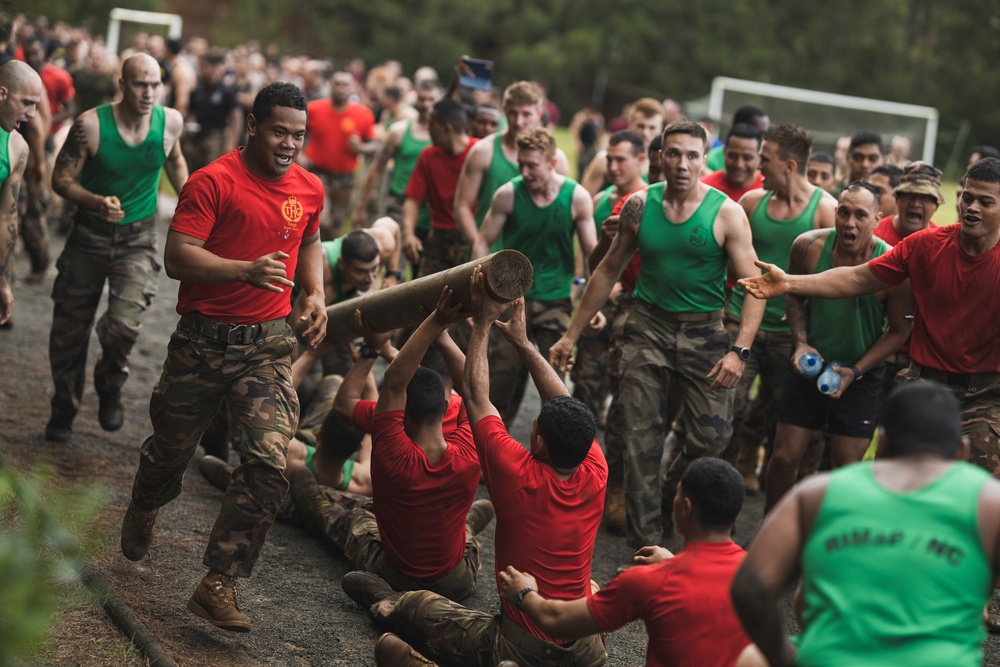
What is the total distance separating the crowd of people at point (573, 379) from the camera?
3580 mm

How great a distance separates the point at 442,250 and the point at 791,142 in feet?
11.8

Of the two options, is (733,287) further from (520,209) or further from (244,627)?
(244,627)

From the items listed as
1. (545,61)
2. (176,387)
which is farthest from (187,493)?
(545,61)

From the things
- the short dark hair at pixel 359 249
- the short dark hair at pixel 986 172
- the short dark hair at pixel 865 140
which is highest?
the short dark hair at pixel 986 172

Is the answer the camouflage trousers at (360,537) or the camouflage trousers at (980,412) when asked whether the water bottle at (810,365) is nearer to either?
the camouflage trousers at (980,412)

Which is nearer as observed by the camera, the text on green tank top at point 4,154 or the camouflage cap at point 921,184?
the text on green tank top at point 4,154

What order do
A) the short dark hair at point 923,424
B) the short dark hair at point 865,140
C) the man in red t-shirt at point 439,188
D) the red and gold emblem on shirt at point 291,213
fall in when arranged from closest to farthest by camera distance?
the short dark hair at point 923,424 < the red and gold emblem on shirt at point 291,213 < the short dark hair at point 865,140 < the man in red t-shirt at point 439,188

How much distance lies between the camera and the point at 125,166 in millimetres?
8492

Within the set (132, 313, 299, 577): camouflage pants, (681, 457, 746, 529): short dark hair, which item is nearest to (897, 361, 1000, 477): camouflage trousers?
(681, 457, 746, 529): short dark hair

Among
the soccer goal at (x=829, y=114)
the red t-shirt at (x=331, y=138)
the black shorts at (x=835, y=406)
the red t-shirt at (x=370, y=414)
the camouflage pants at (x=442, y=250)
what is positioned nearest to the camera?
the red t-shirt at (x=370, y=414)

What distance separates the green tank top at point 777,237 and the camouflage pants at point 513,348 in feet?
4.58

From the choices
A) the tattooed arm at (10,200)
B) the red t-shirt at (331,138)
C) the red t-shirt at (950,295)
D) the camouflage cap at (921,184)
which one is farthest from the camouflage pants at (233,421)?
the red t-shirt at (331,138)

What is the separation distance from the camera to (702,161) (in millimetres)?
7598

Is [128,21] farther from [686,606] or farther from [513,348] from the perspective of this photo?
[686,606]
